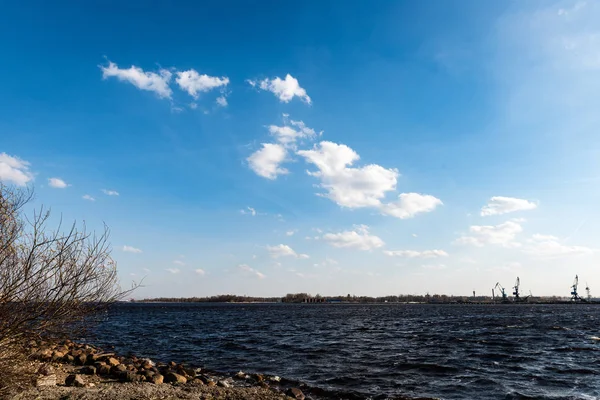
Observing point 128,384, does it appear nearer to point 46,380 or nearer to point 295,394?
point 46,380

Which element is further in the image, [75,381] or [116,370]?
[116,370]

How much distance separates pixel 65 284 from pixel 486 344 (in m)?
38.7

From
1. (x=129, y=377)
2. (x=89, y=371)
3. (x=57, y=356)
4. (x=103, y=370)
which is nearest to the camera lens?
(x=129, y=377)

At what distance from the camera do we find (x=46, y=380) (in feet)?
47.4

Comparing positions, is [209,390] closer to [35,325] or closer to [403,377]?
[35,325]

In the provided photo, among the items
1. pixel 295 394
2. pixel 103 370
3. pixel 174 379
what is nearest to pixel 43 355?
pixel 103 370

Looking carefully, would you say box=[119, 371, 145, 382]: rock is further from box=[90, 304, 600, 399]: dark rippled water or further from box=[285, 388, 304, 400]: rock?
box=[285, 388, 304, 400]: rock

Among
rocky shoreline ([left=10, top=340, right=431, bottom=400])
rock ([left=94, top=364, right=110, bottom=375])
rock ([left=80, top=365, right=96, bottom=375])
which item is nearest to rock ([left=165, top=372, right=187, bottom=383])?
rocky shoreline ([left=10, top=340, right=431, bottom=400])

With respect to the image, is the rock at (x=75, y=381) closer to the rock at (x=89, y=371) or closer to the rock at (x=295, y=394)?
the rock at (x=89, y=371)

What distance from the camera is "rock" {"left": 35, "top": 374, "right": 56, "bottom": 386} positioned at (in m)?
14.0

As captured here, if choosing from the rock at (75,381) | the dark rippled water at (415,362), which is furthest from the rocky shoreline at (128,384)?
the dark rippled water at (415,362)

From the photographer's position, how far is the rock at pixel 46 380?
45.8 feet

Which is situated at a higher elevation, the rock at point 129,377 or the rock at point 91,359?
the rock at point 129,377

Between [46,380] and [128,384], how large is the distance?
2876mm
